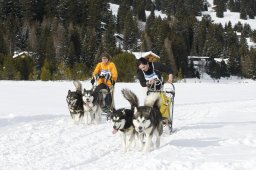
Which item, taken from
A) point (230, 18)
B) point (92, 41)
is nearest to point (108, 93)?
point (92, 41)

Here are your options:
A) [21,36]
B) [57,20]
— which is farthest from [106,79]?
[57,20]

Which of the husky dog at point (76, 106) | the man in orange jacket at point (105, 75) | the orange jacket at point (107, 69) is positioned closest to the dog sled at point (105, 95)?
the man in orange jacket at point (105, 75)

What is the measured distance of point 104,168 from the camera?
598cm

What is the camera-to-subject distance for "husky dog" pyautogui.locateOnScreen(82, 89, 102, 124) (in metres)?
9.99

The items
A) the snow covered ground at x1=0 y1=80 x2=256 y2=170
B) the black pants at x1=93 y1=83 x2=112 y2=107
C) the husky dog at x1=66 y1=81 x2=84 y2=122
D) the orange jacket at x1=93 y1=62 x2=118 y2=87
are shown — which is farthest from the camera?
the orange jacket at x1=93 y1=62 x2=118 y2=87

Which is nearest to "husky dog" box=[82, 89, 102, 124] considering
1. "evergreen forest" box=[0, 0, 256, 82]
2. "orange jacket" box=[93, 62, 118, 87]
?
"orange jacket" box=[93, 62, 118, 87]

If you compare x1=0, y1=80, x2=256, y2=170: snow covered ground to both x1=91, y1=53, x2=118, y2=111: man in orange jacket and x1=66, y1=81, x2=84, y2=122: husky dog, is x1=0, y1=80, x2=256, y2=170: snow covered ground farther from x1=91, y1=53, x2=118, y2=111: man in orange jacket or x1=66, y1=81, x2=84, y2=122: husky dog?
x1=91, y1=53, x2=118, y2=111: man in orange jacket

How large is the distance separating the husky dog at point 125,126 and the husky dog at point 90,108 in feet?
9.06

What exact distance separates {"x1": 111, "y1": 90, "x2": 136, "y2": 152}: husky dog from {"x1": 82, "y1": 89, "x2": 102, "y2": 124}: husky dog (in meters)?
2.76

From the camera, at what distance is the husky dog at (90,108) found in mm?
9992

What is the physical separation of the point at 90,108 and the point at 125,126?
3.10m

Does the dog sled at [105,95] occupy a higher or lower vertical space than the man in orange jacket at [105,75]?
lower

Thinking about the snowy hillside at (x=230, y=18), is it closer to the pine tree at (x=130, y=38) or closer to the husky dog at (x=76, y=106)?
the pine tree at (x=130, y=38)

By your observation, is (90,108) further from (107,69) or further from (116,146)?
(116,146)
